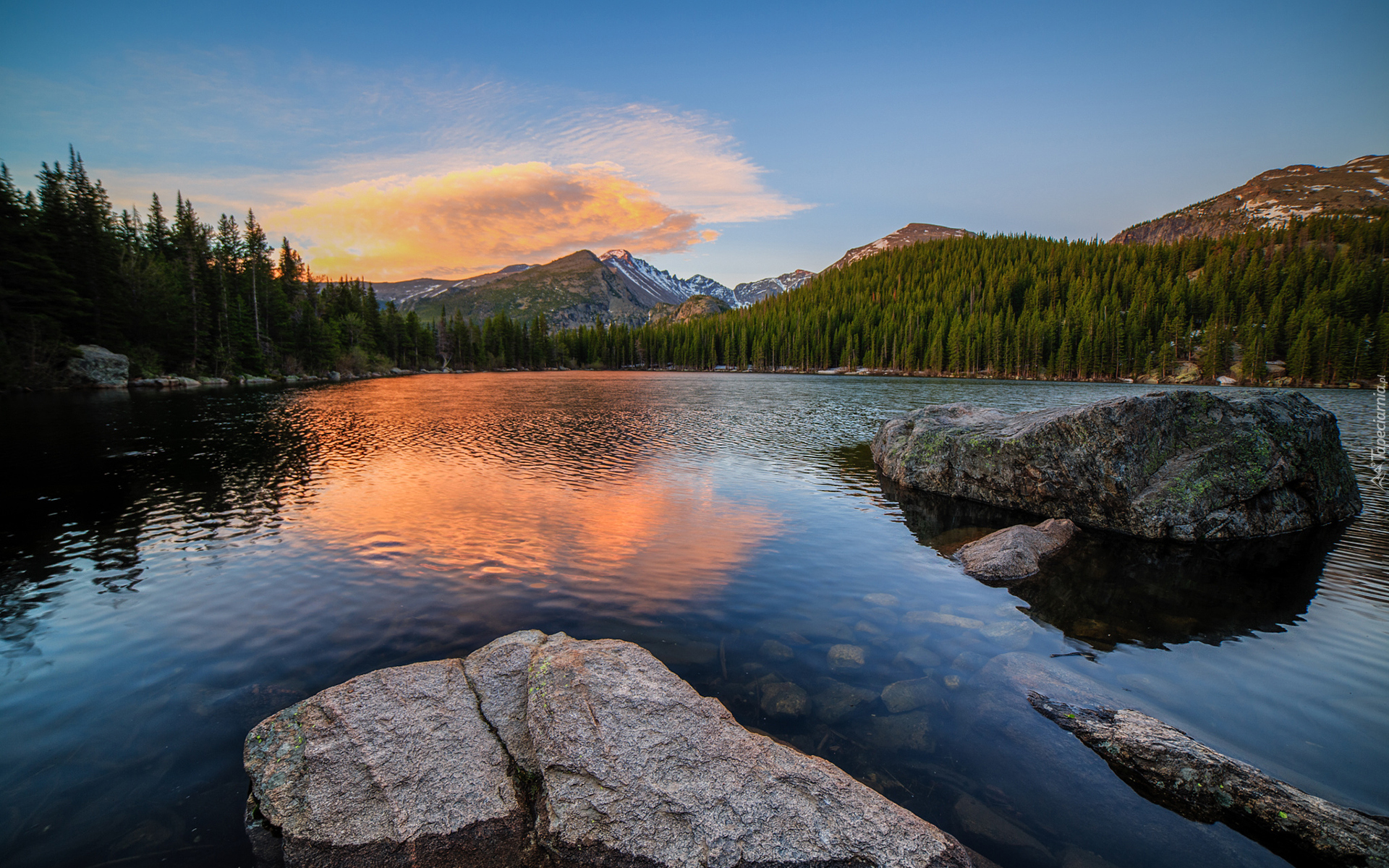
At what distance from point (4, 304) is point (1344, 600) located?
78004 millimetres

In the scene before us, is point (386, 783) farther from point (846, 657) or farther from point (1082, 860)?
point (1082, 860)

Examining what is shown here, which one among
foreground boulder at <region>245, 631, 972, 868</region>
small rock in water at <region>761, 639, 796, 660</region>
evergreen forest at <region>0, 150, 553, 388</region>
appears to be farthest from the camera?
evergreen forest at <region>0, 150, 553, 388</region>

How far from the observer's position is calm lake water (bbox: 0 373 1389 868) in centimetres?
511

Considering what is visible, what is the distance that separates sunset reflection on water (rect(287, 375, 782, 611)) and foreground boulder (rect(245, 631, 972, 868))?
4143 mm

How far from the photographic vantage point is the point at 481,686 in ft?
18.8

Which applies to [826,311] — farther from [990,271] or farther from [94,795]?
[94,795]

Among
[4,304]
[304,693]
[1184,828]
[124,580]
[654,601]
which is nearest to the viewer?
[1184,828]

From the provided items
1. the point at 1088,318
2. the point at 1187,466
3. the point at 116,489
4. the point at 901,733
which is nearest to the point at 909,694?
the point at 901,733

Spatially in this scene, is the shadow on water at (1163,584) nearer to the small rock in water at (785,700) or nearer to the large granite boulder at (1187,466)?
the large granite boulder at (1187,466)

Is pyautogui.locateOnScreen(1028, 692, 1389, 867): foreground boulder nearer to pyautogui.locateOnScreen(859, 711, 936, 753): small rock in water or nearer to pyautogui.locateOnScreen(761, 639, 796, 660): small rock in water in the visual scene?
pyautogui.locateOnScreen(859, 711, 936, 753): small rock in water

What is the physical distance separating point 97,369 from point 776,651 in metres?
74.2

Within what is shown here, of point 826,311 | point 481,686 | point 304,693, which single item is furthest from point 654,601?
point 826,311

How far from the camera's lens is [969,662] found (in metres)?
7.58

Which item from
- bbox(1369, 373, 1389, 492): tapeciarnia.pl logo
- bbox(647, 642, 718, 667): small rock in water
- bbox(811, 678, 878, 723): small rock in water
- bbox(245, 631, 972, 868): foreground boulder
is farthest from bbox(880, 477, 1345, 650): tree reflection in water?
bbox(1369, 373, 1389, 492): tapeciarnia.pl logo
